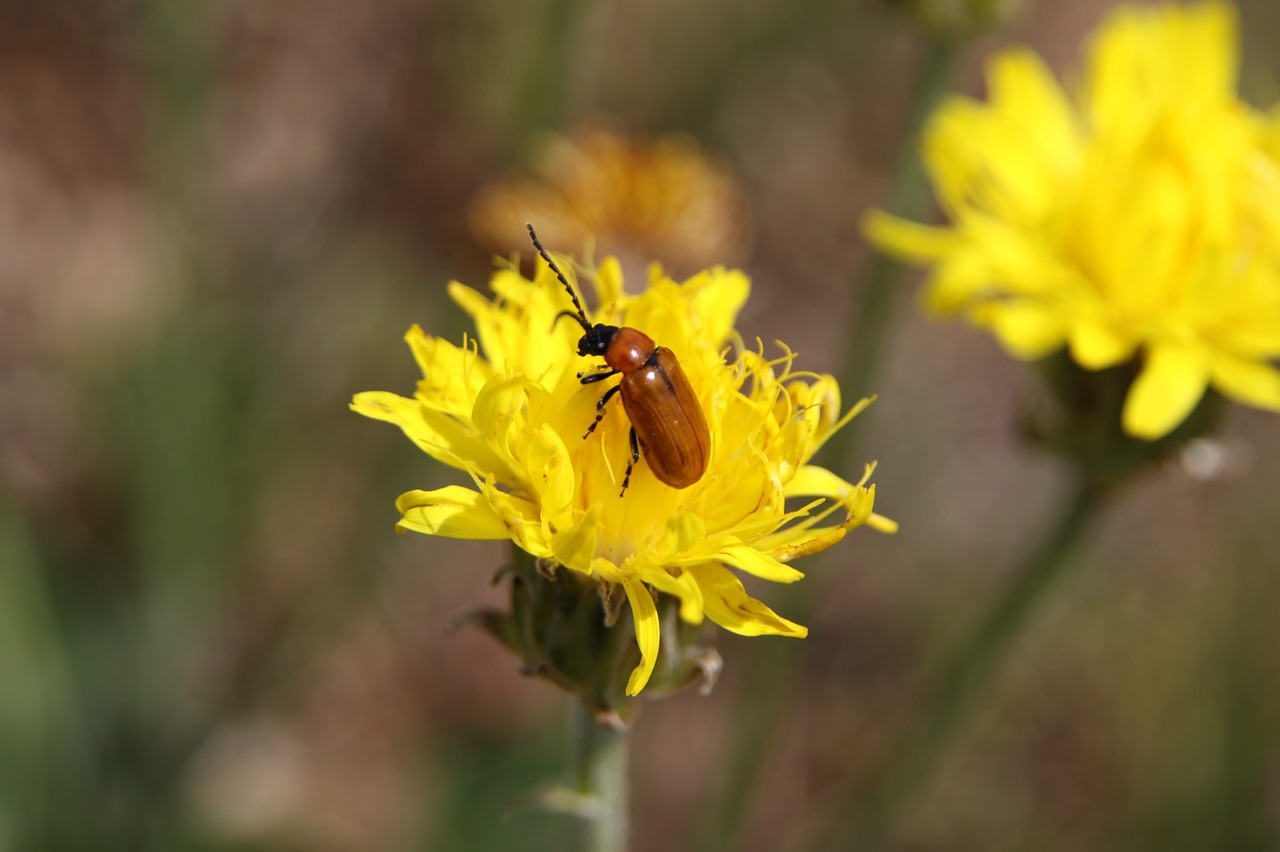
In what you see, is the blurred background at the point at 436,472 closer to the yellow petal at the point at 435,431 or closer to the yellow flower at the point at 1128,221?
the yellow flower at the point at 1128,221

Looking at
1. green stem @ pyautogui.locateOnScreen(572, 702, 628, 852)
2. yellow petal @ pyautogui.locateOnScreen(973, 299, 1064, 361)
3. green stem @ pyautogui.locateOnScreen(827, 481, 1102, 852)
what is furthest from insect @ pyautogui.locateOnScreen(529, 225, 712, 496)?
green stem @ pyautogui.locateOnScreen(827, 481, 1102, 852)

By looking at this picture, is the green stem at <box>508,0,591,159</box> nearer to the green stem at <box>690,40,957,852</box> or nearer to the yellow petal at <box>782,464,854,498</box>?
the green stem at <box>690,40,957,852</box>

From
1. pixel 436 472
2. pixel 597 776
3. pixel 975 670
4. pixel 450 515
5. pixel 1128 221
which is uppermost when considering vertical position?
pixel 1128 221

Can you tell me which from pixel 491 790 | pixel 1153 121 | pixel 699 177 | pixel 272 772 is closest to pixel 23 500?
pixel 272 772

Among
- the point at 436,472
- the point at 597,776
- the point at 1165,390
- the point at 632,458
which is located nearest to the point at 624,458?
the point at 632,458

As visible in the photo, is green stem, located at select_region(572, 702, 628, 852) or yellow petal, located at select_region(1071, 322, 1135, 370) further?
yellow petal, located at select_region(1071, 322, 1135, 370)

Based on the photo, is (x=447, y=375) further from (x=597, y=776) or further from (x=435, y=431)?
(x=597, y=776)
